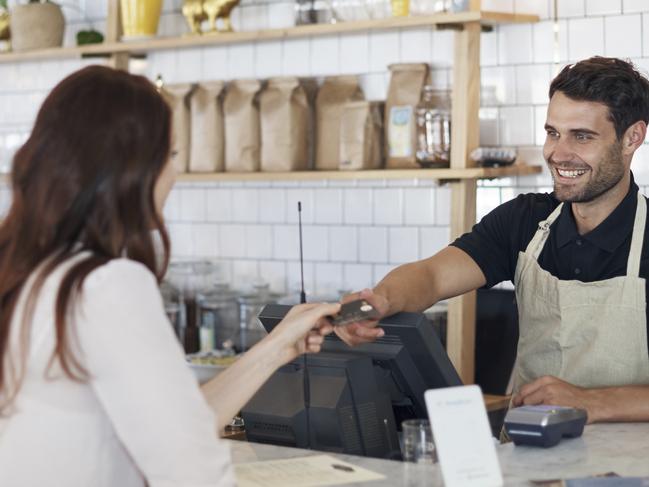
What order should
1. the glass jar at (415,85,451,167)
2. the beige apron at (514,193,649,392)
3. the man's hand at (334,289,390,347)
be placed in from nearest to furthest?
the man's hand at (334,289,390,347)
the beige apron at (514,193,649,392)
the glass jar at (415,85,451,167)

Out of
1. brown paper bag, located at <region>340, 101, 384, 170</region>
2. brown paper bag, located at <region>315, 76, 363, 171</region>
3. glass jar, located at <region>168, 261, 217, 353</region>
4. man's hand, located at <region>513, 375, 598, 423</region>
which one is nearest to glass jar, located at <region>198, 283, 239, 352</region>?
glass jar, located at <region>168, 261, 217, 353</region>

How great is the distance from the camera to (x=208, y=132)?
15.1ft

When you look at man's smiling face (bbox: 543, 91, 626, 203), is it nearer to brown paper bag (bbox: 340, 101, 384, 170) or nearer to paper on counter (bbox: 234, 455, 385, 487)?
paper on counter (bbox: 234, 455, 385, 487)

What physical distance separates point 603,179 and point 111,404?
1724 millimetres

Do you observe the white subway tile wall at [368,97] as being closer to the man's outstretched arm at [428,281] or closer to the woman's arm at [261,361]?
the man's outstretched arm at [428,281]

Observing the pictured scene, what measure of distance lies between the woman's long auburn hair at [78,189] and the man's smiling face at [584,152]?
4.96ft

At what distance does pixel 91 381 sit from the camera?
5.16 feet

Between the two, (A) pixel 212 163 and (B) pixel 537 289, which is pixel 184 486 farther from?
(A) pixel 212 163

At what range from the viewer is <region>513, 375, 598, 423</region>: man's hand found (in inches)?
99.2

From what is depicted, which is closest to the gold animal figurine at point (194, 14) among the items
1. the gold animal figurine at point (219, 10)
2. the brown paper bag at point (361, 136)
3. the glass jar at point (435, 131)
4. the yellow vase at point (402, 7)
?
the gold animal figurine at point (219, 10)

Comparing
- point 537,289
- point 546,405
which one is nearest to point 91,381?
point 546,405

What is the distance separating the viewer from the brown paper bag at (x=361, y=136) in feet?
13.7

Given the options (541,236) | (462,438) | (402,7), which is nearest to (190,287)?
(402,7)

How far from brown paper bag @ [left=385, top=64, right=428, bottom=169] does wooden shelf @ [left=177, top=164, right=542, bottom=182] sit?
0.07 meters
